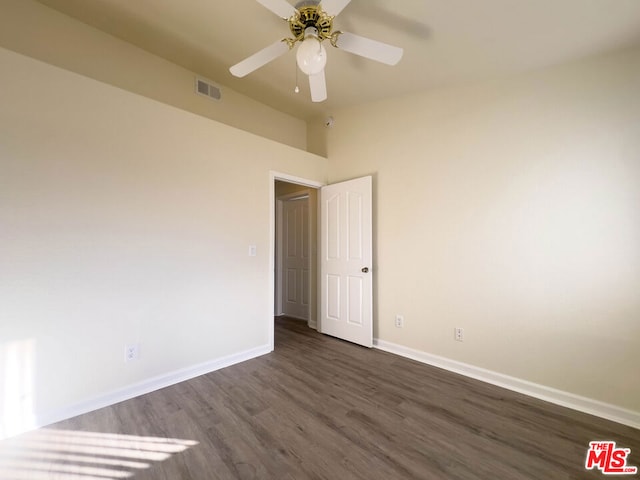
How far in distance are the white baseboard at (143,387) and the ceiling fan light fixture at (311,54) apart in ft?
8.59

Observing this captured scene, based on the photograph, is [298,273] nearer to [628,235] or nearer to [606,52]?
[628,235]

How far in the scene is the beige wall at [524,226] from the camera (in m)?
1.91

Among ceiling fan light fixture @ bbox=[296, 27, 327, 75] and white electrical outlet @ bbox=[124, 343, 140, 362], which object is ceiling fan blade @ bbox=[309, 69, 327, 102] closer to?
ceiling fan light fixture @ bbox=[296, 27, 327, 75]

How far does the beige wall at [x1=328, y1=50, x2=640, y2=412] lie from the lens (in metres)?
1.91

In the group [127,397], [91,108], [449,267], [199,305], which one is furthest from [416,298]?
[91,108]

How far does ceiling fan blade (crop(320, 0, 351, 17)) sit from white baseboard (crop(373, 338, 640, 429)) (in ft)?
9.66

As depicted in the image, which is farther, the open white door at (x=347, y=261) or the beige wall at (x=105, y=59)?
the open white door at (x=347, y=261)

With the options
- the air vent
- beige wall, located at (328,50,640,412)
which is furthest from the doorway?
the air vent

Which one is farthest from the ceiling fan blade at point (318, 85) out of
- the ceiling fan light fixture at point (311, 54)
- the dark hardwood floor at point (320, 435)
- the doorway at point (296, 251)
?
the dark hardwood floor at point (320, 435)

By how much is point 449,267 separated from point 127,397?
2.99m

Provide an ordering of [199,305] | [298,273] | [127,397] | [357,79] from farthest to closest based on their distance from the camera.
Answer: [298,273], [357,79], [199,305], [127,397]

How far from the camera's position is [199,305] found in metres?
2.52

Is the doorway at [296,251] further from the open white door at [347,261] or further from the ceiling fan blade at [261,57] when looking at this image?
the ceiling fan blade at [261,57]

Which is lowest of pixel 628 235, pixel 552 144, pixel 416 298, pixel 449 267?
pixel 416 298
